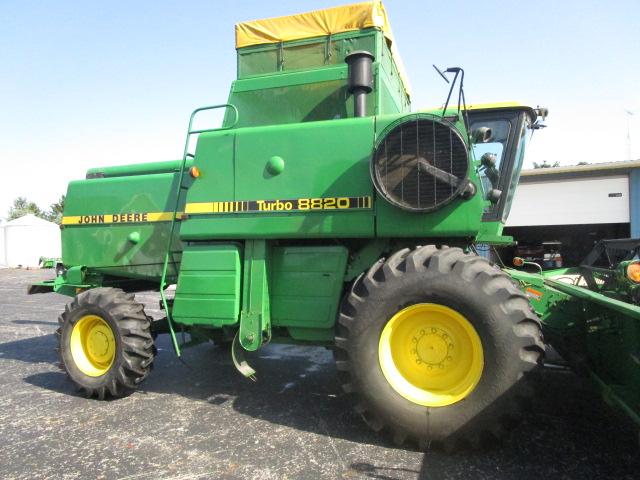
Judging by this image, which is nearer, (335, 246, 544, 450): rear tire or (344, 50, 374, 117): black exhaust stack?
(335, 246, 544, 450): rear tire

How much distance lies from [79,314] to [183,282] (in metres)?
1.27

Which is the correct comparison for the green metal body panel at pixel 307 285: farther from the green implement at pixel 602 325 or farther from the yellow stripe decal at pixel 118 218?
the green implement at pixel 602 325

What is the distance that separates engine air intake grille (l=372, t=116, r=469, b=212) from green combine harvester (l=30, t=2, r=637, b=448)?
0.03ft

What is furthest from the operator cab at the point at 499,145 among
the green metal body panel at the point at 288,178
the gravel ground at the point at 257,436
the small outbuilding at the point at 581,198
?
the small outbuilding at the point at 581,198

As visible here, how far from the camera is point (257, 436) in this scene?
3.35 m

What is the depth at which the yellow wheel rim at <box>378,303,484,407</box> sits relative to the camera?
306 cm

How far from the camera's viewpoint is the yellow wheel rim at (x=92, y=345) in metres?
4.37

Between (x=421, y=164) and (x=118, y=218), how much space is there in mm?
3311

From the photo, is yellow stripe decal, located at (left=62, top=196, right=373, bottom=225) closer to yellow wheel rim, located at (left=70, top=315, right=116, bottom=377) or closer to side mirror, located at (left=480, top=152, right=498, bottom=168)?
side mirror, located at (left=480, top=152, right=498, bottom=168)

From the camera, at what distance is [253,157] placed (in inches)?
151

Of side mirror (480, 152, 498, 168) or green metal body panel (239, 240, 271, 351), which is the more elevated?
side mirror (480, 152, 498, 168)

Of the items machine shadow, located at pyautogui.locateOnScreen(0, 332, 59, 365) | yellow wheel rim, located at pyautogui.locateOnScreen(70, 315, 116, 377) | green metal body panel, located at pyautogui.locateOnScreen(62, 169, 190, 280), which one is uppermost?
green metal body panel, located at pyautogui.locateOnScreen(62, 169, 190, 280)

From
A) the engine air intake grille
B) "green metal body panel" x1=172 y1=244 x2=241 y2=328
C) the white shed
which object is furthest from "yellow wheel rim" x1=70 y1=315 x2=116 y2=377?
the white shed

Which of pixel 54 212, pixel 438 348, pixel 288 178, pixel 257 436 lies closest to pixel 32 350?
pixel 257 436
